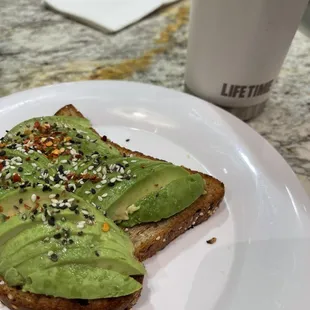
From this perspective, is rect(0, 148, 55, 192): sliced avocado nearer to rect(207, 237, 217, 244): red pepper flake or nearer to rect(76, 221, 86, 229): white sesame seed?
rect(76, 221, 86, 229): white sesame seed

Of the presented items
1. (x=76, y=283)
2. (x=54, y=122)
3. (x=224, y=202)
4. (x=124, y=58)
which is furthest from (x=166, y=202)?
(x=124, y=58)

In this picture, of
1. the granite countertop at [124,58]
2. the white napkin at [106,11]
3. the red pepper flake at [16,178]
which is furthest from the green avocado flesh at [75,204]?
the white napkin at [106,11]

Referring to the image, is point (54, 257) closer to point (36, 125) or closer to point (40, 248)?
A: point (40, 248)

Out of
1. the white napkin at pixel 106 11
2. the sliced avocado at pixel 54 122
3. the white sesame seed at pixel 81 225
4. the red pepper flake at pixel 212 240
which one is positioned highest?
the white sesame seed at pixel 81 225

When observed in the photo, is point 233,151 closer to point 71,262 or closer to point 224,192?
point 224,192

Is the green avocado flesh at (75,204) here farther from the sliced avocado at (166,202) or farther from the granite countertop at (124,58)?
the granite countertop at (124,58)

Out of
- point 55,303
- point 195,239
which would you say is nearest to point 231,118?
point 195,239
